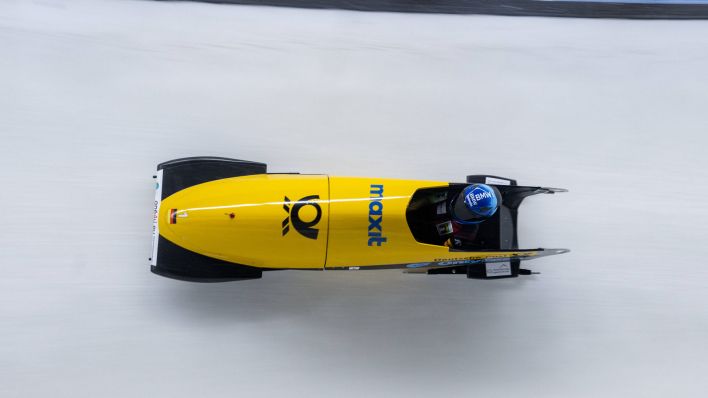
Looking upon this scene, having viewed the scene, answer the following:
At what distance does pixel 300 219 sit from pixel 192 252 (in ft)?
2.72

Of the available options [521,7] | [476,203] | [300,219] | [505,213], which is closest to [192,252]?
[300,219]

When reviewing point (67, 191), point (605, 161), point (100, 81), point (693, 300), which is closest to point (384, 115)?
point (605, 161)

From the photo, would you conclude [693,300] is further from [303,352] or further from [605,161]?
[303,352]

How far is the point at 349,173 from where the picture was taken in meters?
3.86

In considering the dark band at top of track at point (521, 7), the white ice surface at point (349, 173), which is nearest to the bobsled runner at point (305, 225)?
the white ice surface at point (349, 173)

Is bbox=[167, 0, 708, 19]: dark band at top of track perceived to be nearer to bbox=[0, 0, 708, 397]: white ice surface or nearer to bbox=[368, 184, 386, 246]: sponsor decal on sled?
bbox=[0, 0, 708, 397]: white ice surface

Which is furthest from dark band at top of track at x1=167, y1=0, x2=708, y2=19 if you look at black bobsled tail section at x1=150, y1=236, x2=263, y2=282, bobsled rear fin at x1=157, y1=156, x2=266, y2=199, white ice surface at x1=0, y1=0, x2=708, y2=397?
black bobsled tail section at x1=150, y1=236, x2=263, y2=282

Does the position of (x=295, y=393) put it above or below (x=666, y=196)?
below

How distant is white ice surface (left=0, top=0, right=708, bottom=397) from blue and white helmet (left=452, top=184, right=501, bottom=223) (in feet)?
2.76

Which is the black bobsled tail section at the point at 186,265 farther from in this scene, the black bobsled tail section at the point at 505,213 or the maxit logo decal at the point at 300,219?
the black bobsled tail section at the point at 505,213

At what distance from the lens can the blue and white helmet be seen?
9.72 feet

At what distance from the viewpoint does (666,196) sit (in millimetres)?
3963

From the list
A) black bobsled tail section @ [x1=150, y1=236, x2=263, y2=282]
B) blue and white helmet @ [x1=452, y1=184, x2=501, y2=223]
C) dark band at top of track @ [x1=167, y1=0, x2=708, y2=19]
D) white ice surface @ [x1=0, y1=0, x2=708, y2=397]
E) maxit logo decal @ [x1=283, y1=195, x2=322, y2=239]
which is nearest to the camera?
blue and white helmet @ [x1=452, y1=184, x2=501, y2=223]

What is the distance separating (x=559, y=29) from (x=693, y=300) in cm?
250
